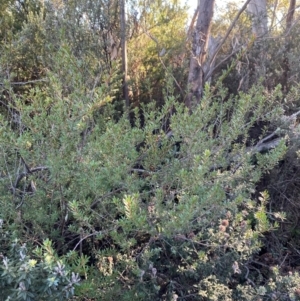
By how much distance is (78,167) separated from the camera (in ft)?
7.25

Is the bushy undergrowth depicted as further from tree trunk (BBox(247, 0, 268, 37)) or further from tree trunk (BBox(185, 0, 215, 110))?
tree trunk (BBox(247, 0, 268, 37))

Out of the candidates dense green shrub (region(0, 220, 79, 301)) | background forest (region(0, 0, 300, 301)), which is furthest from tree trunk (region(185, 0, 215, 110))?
dense green shrub (region(0, 220, 79, 301))

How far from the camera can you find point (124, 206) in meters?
1.98

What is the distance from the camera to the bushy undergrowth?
2.09 metres

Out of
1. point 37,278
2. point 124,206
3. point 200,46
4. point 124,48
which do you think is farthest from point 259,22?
point 37,278

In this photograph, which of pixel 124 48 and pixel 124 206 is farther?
pixel 124 48

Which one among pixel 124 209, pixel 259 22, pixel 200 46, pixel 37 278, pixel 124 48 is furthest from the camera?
pixel 259 22

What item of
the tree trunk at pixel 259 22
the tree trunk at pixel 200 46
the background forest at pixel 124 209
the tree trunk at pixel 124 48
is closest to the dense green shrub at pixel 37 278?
the background forest at pixel 124 209

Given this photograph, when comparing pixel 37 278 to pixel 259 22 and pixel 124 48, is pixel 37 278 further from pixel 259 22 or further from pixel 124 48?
pixel 259 22

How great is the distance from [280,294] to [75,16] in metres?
3.47

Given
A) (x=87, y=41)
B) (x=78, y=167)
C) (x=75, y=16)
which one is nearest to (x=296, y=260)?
(x=78, y=167)

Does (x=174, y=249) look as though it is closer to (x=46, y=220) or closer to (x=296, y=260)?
(x=46, y=220)

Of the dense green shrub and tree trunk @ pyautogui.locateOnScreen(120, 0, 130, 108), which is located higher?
tree trunk @ pyautogui.locateOnScreen(120, 0, 130, 108)

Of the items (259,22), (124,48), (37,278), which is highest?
(259,22)
